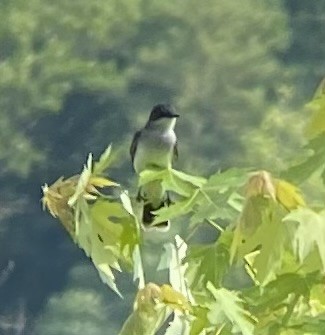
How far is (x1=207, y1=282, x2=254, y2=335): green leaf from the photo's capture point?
423 mm

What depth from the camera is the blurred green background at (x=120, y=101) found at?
1175mm

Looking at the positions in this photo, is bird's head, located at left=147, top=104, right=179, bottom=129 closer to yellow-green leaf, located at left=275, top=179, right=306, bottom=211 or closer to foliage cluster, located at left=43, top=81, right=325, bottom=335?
foliage cluster, located at left=43, top=81, right=325, bottom=335

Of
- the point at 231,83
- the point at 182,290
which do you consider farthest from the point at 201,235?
the point at 182,290

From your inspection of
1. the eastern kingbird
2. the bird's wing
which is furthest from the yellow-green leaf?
the bird's wing

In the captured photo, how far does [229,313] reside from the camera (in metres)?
0.42

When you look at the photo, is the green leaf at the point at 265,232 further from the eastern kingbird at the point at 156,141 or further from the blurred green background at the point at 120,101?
the blurred green background at the point at 120,101

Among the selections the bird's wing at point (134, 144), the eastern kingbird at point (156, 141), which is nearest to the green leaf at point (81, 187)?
the eastern kingbird at point (156, 141)

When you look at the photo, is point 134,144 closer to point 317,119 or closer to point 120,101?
point 120,101

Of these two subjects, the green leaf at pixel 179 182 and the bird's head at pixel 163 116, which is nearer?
the green leaf at pixel 179 182

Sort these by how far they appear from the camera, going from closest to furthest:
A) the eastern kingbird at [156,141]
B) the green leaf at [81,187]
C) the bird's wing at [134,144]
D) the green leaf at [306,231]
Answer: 1. the green leaf at [306,231]
2. the green leaf at [81,187]
3. the eastern kingbird at [156,141]
4. the bird's wing at [134,144]

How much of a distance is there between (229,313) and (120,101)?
0.79 m

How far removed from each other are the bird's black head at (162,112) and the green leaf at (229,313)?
73 cm

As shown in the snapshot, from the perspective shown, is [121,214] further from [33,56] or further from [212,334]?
[33,56]

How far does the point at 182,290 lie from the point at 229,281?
23.5 inches
